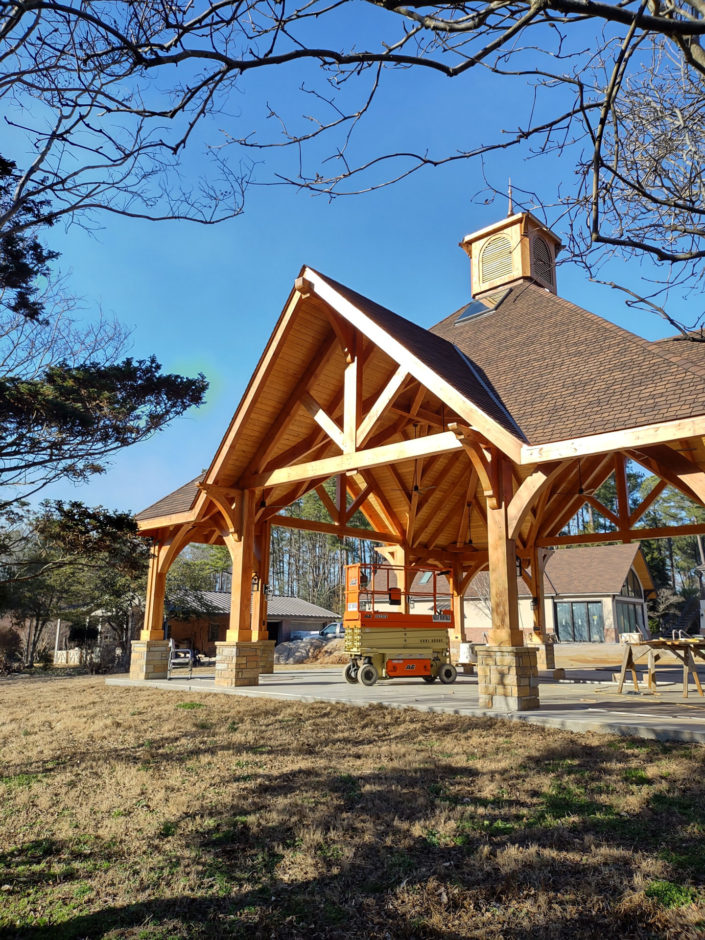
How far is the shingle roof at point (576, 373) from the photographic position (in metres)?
8.33

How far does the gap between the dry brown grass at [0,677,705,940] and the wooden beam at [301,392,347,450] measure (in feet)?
16.9

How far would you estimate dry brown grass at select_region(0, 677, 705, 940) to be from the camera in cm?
348

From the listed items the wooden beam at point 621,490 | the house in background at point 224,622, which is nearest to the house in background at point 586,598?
the house in background at point 224,622

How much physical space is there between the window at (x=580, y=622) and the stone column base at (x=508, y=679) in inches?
969

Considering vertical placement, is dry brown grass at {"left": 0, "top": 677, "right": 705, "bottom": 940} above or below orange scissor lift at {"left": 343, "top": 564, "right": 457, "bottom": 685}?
below

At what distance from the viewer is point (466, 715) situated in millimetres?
8578

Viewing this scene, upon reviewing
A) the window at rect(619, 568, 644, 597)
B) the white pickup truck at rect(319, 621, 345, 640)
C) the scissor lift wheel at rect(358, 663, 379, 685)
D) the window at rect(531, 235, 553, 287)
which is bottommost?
the scissor lift wheel at rect(358, 663, 379, 685)

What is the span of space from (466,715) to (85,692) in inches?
325

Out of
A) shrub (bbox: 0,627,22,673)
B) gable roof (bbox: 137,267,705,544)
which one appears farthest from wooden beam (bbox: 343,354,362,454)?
shrub (bbox: 0,627,22,673)

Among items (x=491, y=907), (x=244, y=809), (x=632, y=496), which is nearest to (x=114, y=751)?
(x=244, y=809)

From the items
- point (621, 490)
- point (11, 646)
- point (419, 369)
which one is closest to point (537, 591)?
point (621, 490)

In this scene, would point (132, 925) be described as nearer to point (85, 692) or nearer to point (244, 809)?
point (244, 809)

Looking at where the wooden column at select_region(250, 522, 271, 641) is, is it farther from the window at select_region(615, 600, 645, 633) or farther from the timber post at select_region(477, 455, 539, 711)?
the window at select_region(615, 600, 645, 633)

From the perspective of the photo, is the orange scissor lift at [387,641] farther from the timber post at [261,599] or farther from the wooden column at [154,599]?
the wooden column at [154,599]
